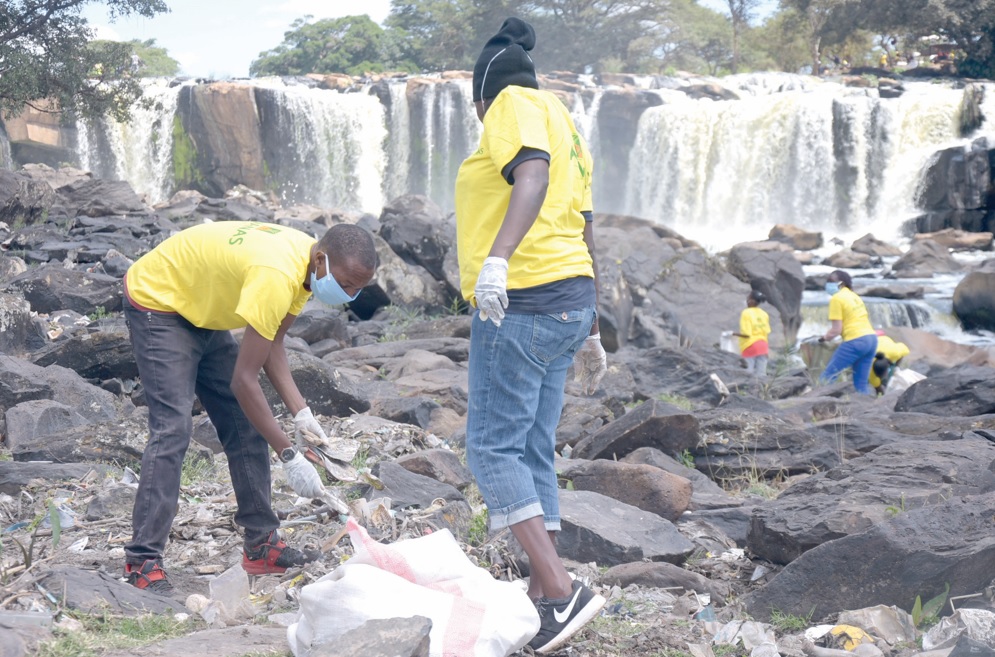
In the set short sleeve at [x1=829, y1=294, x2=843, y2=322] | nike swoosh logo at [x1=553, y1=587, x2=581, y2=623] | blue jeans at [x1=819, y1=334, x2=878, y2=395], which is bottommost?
blue jeans at [x1=819, y1=334, x2=878, y2=395]

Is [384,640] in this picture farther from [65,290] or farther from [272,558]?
[65,290]

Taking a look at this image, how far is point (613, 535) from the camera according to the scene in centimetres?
381

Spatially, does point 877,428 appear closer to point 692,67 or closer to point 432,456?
point 432,456

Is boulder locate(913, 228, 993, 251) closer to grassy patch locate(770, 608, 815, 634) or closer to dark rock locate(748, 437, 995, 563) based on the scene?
dark rock locate(748, 437, 995, 563)

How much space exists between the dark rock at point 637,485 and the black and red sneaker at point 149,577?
6.85 ft

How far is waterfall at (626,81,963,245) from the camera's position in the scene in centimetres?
2434

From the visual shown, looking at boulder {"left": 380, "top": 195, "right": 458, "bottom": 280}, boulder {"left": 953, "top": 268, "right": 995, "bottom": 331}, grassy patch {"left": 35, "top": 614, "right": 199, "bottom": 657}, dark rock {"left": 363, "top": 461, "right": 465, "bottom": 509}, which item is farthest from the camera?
boulder {"left": 953, "top": 268, "right": 995, "bottom": 331}

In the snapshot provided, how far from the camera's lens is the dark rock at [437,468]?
14.7 ft

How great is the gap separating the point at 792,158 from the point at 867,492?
22.5 m

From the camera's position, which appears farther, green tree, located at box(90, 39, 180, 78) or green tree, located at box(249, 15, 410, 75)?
green tree, located at box(249, 15, 410, 75)

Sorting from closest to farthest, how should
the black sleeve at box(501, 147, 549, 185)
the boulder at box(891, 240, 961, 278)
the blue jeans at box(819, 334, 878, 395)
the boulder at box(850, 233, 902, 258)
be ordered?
the black sleeve at box(501, 147, 549, 185), the blue jeans at box(819, 334, 878, 395), the boulder at box(891, 240, 961, 278), the boulder at box(850, 233, 902, 258)

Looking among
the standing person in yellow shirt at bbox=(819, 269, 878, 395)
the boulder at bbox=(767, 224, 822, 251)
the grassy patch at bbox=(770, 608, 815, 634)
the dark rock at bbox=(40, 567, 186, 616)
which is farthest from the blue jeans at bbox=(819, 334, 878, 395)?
the boulder at bbox=(767, 224, 822, 251)

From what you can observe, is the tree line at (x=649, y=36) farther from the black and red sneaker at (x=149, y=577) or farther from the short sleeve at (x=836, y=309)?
the black and red sneaker at (x=149, y=577)

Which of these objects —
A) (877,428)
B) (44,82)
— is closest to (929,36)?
(44,82)
